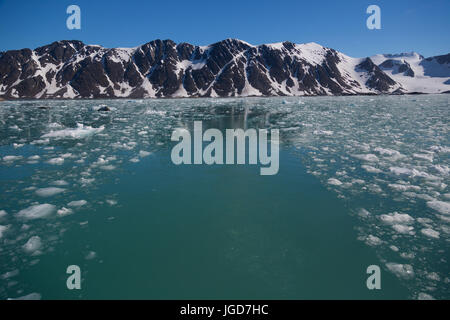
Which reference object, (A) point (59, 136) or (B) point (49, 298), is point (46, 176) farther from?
(A) point (59, 136)

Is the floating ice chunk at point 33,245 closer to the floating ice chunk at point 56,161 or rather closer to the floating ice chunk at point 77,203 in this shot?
the floating ice chunk at point 77,203

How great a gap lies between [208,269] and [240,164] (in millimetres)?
7296

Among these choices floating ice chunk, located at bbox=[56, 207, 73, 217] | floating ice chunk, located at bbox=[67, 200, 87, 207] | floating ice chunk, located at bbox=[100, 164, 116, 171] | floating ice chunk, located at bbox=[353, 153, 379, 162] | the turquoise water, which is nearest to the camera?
the turquoise water

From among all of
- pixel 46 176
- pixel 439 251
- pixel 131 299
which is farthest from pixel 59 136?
pixel 439 251

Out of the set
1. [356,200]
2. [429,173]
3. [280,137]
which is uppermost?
[280,137]

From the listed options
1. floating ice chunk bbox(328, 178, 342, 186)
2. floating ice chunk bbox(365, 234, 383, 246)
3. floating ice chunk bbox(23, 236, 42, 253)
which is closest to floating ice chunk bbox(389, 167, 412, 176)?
floating ice chunk bbox(328, 178, 342, 186)

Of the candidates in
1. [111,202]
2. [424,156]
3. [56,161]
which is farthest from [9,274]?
[424,156]

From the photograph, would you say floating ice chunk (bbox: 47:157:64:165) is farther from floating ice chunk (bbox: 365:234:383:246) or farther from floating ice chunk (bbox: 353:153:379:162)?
floating ice chunk (bbox: 353:153:379:162)

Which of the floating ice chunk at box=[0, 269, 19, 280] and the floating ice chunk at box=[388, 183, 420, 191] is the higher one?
the floating ice chunk at box=[388, 183, 420, 191]

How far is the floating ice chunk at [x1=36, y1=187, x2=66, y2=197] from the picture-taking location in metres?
8.23

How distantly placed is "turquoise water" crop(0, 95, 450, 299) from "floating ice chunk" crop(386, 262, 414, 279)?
0.02 metres

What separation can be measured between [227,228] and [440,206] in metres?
6.57
